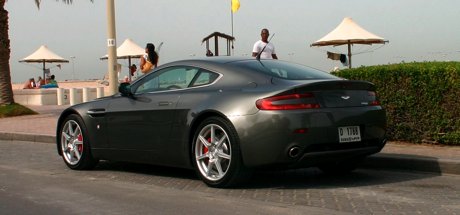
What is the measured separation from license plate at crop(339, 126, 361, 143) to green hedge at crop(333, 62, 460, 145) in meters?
2.53

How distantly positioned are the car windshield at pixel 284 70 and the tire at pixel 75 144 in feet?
7.95

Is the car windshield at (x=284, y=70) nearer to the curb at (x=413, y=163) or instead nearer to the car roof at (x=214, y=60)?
the car roof at (x=214, y=60)

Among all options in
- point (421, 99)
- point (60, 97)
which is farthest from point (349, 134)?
point (60, 97)

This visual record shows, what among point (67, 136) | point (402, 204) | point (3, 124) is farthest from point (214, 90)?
point (3, 124)

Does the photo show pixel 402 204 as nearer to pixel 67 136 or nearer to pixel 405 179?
pixel 405 179

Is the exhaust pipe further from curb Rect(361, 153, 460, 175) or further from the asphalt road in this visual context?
curb Rect(361, 153, 460, 175)

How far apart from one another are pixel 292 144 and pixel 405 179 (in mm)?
1754

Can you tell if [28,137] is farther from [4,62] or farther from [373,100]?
[373,100]

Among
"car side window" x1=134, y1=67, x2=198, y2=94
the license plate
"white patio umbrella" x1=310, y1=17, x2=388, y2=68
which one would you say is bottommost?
the license plate

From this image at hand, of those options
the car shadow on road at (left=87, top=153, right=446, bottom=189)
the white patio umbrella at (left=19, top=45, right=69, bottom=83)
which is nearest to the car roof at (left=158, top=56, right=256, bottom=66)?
the car shadow on road at (left=87, top=153, right=446, bottom=189)

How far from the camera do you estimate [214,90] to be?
6.27 m

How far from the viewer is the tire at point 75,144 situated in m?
7.73

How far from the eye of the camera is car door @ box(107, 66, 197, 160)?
6648mm

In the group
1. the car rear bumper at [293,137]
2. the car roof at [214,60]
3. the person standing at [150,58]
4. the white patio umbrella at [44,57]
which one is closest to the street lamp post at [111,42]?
the person standing at [150,58]
